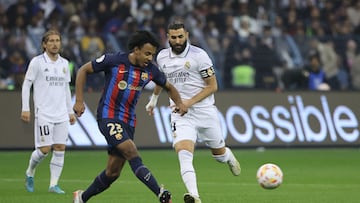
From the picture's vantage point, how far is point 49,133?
1395cm

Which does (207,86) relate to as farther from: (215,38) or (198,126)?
(215,38)

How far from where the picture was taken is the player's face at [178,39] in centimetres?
1216

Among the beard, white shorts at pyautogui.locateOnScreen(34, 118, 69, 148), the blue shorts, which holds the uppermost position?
the beard

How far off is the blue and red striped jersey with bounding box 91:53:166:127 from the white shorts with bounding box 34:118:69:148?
3.14 metres

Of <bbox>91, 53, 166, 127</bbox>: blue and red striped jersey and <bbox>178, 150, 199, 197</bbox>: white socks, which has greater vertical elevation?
<bbox>91, 53, 166, 127</bbox>: blue and red striped jersey

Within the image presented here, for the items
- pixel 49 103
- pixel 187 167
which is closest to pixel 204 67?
pixel 187 167

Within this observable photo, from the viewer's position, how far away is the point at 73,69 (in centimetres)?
2203

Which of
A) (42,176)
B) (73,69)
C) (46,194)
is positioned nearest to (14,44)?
(73,69)

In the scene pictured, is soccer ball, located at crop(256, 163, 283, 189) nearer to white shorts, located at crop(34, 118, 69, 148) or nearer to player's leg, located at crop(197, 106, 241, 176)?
player's leg, located at crop(197, 106, 241, 176)

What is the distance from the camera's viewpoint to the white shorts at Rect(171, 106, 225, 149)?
12.2m

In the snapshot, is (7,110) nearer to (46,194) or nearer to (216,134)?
(46,194)

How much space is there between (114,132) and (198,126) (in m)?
1.97

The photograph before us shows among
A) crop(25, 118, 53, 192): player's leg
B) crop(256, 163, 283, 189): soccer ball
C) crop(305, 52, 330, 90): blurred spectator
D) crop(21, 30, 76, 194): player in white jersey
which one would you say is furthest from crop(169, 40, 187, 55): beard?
crop(305, 52, 330, 90): blurred spectator

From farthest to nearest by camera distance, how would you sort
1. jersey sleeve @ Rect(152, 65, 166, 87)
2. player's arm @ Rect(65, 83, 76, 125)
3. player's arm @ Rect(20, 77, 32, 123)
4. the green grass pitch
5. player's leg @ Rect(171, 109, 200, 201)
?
player's arm @ Rect(65, 83, 76, 125) < player's arm @ Rect(20, 77, 32, 123) < the green grass pitch < player's leg @ Rect(171, 109, 200, 201) < jersey sleeve @ Rect(152, 65, 166, 87)
